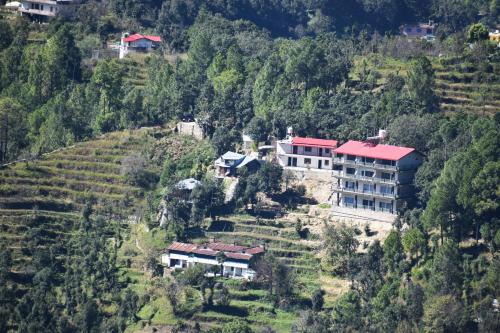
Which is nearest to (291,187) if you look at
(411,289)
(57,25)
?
(411,289)

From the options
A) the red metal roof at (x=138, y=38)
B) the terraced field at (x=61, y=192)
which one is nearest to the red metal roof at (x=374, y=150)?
the terraced field at (x=61, y=192)

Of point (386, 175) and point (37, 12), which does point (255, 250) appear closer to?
point (386, 175)

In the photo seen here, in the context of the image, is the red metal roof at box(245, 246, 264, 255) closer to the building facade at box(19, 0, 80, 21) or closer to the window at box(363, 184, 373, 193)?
the window at box(363, 184, 373, 193)

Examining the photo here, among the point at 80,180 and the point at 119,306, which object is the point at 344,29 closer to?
the point at 80,180

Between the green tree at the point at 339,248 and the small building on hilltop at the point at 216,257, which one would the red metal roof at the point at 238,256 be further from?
the green tree at the point at 339,248

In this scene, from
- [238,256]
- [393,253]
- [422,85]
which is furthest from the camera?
[422,85]

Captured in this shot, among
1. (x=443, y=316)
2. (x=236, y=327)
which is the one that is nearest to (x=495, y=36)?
(x=443, y=316)

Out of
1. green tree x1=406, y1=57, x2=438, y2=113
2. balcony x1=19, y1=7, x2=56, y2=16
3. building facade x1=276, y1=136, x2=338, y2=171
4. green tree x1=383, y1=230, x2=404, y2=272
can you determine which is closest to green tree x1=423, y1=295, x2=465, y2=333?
green tree x1=383, y1=230, x2=404, y2=272
